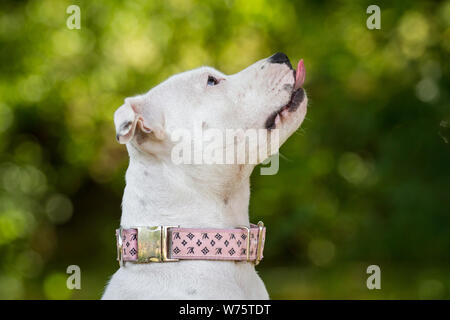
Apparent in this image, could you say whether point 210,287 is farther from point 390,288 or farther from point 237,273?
point 390,288

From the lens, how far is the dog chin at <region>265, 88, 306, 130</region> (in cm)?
266

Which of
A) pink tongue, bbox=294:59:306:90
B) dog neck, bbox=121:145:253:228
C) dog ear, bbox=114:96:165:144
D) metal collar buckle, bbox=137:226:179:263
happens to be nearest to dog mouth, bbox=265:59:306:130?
pink tongue, bbox=294:59:306:90

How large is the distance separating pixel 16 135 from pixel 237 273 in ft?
28.2

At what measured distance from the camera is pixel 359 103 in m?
8.37

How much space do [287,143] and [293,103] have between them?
639 centimetres

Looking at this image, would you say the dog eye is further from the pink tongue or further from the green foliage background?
the green foliage background

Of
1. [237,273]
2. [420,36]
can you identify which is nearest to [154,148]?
[237,273]

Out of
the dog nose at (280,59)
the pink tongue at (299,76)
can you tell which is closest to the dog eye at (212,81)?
the dog nose at (280,59)

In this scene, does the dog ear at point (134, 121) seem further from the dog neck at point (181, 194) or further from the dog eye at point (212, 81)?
the dog eye at point (212, 81)

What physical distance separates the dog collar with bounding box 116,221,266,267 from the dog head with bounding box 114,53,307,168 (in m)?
0.43

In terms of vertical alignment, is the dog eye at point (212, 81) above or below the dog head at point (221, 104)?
above

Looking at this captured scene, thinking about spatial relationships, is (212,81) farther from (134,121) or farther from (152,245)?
(152,245)

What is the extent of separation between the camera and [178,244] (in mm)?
2385

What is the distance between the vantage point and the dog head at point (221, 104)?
263cm
